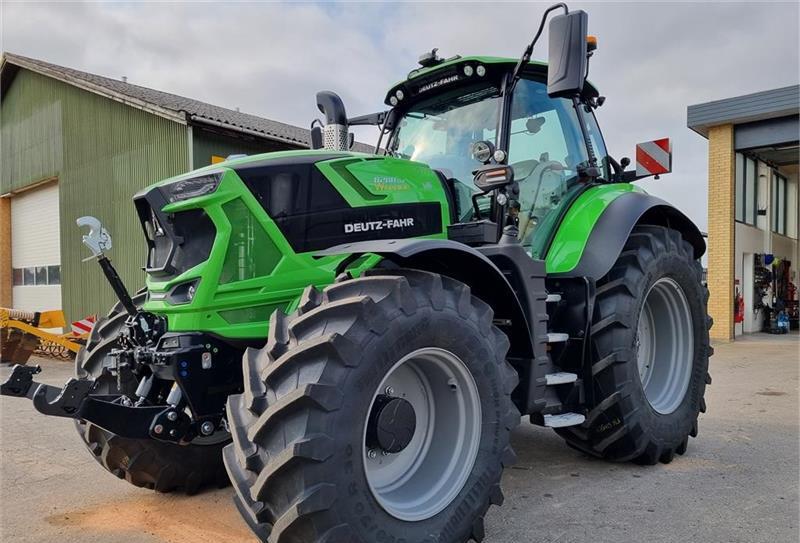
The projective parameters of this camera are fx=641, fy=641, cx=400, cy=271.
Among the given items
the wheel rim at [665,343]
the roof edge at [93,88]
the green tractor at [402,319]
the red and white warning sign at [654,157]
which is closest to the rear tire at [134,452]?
the green tractor at [402,319]

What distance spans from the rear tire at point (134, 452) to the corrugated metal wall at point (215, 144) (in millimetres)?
7718

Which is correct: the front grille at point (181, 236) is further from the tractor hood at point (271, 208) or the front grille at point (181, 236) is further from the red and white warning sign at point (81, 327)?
the red and white warning sign at point (81, 327)

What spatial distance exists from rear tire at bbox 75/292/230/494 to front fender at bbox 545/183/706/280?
244 cm

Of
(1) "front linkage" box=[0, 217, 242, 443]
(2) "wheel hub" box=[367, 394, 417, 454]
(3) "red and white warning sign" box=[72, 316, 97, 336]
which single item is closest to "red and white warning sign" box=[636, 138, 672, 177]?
(2) "wheel hub" box=[367, 394, 417, 454]

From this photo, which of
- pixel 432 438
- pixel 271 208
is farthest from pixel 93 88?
pixel 432 438

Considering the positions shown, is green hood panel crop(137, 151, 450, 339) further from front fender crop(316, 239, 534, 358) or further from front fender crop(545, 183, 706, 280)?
front fender crop(545, 183, 706, 280)

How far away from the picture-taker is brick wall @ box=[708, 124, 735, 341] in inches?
555

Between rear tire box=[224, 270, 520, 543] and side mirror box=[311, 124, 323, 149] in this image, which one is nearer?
rear tire box=[224, 270, 520, 543]

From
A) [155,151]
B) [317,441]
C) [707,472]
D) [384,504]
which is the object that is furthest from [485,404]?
[155,151]

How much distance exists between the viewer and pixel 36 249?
664 inches

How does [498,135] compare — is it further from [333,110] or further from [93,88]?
[93,88]

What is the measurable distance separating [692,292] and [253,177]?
3.51m

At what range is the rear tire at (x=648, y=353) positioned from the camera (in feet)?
13.5

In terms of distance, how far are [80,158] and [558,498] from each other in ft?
46.5
